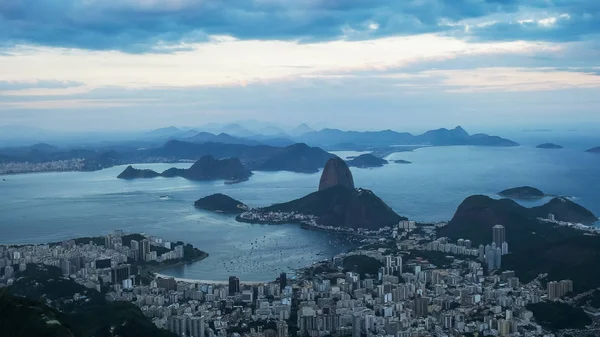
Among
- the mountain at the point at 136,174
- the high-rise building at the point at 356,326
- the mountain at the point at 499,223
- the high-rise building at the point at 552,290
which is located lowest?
the high-rise building at the point at 356,326

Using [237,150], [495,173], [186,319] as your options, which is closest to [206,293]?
[186,319]

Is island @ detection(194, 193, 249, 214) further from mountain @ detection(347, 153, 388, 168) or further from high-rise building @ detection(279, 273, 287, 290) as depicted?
mountain @ detection(347, 153, 388, 168)

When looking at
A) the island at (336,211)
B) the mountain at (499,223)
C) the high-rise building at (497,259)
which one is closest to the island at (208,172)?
the island at (336,211)

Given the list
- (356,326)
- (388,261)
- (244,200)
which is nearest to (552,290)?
(388,261)

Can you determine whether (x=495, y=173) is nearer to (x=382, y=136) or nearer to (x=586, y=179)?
(x=586, y=179)

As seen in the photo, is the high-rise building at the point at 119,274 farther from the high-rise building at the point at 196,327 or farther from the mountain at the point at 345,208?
the mountain at the point at 345,208

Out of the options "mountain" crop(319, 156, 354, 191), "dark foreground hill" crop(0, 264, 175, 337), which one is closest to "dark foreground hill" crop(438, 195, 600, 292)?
"mountain" crop(319, 156, 354, 191)
